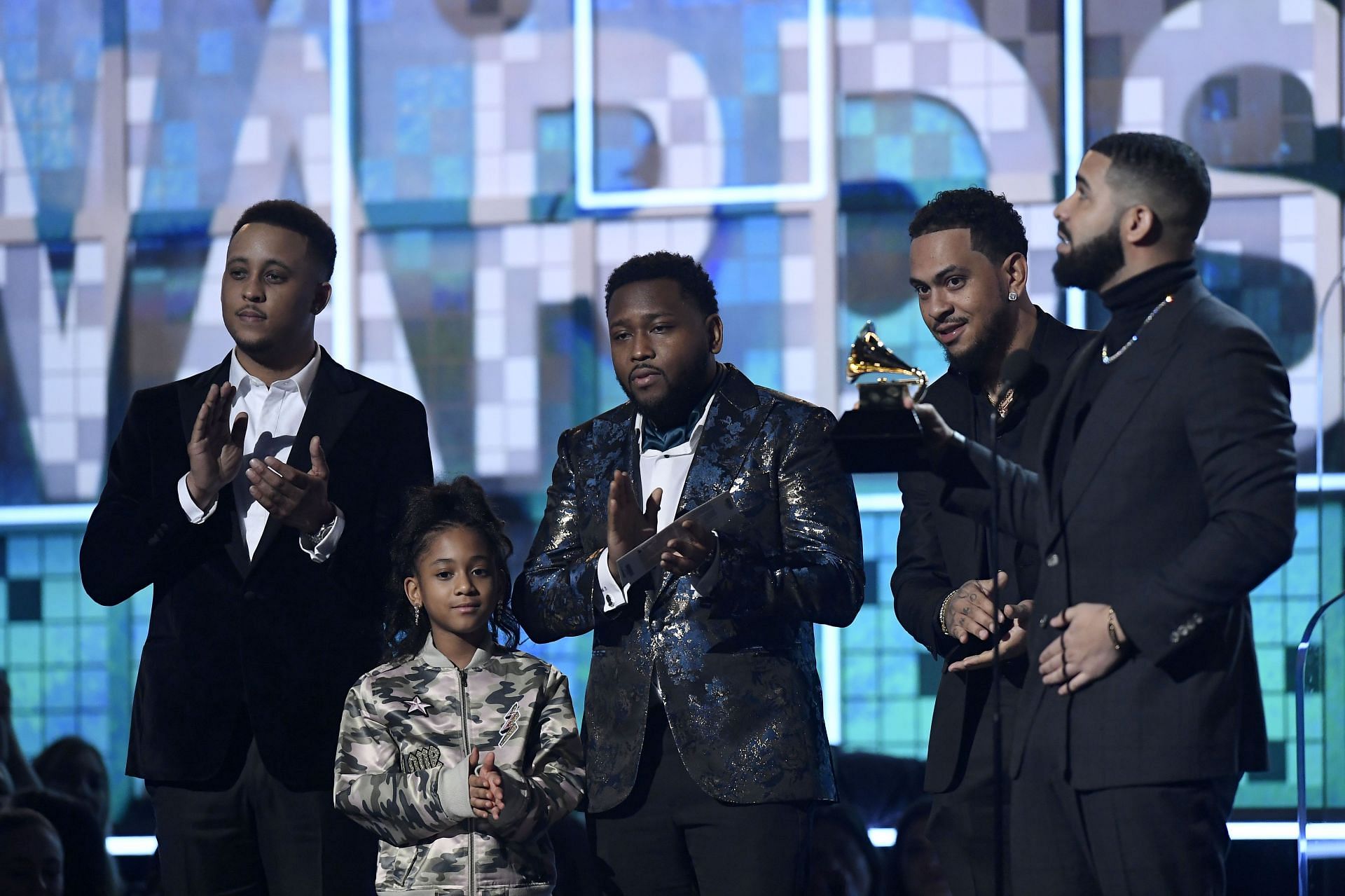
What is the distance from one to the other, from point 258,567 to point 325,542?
137 mm

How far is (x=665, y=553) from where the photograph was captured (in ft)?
7.91

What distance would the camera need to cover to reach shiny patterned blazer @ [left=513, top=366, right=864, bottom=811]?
8.24 feet

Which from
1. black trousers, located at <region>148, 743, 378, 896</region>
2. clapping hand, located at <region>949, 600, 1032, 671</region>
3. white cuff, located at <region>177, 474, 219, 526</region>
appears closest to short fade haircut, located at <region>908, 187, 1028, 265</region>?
clapping hand, located at <region>949, 600, 1032, 671</region>

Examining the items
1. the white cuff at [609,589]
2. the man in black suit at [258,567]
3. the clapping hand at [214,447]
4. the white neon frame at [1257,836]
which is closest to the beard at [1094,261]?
the white cuff at [609,589]

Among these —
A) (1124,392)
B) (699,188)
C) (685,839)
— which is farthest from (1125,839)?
(699,188)

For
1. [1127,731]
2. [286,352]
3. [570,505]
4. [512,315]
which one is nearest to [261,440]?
[286,352]

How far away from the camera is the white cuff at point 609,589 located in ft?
8.36

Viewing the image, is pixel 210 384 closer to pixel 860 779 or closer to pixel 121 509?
pixel 121 509

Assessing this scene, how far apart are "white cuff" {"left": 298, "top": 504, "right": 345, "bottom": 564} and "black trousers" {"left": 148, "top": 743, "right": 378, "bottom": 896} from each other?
0.36m

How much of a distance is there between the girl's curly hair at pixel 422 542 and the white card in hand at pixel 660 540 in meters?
0.44

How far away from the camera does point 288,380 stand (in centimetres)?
285

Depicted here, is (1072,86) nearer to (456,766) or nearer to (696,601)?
(696,601)

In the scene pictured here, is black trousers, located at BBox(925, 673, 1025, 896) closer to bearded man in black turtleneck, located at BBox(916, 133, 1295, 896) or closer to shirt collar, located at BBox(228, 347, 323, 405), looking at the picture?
bearded man in black turtleneck, located at BBox(916, 133, 1295, 896)

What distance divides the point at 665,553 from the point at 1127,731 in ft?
2.52
